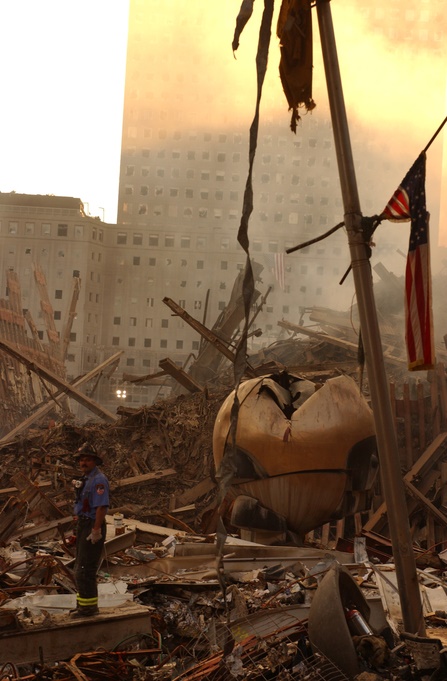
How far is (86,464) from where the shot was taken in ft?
27.3

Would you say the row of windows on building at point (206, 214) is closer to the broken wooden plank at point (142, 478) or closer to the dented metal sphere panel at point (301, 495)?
the broken wooden plank at point (142, 478)

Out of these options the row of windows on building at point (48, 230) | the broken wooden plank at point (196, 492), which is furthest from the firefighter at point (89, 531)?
the row of windows on building at point (48, 230)

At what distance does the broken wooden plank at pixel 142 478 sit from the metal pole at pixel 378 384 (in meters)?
12.0

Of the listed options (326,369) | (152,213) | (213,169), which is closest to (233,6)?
(213,169)

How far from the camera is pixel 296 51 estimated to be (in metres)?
6.44

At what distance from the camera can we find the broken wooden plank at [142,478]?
17406 mm

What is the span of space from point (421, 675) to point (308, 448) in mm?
4789

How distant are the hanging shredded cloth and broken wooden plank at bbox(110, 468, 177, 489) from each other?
11.9 m

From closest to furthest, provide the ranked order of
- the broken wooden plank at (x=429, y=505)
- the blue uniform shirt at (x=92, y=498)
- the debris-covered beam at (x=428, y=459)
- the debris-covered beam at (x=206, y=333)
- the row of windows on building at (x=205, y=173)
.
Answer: the blue uniform shirt at (x=92, y=498) → the broken wooden plank at (x=429, y=505) → the debris-covered beam at (x=428, y=459) → the debris-covered beam at (x=206, y=333) → the row of windows on building at (x=205, y=173)

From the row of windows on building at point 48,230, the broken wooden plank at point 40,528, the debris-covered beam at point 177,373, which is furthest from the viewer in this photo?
the row of windows on building at point 48,230

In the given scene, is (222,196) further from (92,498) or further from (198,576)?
(92,498)

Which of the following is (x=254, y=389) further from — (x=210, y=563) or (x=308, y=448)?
(x=210, y=563)

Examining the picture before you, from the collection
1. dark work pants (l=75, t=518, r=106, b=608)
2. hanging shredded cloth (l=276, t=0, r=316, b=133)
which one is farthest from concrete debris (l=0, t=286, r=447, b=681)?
hanging shredded cloth (l=276, t=0, r=316, b=133)

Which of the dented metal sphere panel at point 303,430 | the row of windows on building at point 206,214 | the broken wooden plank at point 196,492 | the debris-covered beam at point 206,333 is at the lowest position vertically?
the broken wooden plank at point 196,492
